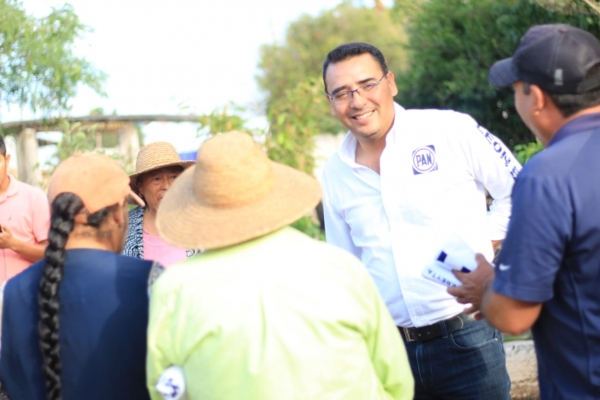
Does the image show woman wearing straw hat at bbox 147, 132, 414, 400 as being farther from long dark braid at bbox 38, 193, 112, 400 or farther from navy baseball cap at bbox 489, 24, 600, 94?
navy baseball cap at bbox 489, 24, 600, 94

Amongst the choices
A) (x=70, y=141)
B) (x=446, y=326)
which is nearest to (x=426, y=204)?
(x=446, y=326)

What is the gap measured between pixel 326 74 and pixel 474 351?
142 cm

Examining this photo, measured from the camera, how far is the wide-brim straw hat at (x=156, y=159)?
3857 millimetres

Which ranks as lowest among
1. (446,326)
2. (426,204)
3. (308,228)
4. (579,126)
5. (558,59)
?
(308,228)

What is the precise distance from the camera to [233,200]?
6.88 feet

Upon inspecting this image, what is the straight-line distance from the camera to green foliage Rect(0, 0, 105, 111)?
20.4 ft

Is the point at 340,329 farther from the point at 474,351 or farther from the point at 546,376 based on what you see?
the point at 474,351

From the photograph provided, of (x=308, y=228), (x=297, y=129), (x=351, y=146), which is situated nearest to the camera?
(x=351, y=146)

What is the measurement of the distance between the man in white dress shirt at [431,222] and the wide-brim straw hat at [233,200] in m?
0.93

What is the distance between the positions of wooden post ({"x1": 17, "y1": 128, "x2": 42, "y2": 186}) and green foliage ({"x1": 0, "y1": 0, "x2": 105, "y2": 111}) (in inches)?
27.0

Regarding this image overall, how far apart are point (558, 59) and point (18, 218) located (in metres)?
3.15

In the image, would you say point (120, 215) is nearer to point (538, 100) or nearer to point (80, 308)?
point (80, 308)

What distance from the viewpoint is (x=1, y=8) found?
6.08 m

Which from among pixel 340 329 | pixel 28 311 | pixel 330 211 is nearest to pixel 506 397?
pixel 330 211
